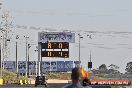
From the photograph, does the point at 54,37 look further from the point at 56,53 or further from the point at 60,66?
the point at 60,66

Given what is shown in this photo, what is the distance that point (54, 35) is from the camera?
77188mm

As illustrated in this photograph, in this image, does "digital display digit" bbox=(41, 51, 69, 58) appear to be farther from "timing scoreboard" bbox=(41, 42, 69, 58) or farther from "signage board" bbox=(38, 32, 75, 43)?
"signage board" bbox=(38, 32, 75, 43)

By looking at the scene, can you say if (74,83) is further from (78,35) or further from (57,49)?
(78,35)

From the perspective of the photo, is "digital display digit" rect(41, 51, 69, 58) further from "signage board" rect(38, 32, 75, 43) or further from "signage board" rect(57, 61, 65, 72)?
"signage board" rect(57, 61, 65, 72)

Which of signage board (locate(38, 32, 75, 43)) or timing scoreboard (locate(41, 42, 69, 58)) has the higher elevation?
signage board (locate(38, 32, 75, 43))

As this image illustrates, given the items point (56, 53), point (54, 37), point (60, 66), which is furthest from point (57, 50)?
point (60, 66)

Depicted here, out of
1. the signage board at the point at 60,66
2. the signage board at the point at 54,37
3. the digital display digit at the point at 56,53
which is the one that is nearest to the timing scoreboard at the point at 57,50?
the digital display digit at the point at 56,53

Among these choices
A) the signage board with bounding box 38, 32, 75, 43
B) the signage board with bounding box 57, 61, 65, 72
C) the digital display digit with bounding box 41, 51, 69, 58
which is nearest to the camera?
the digital display digit with bounding box 41, 51, 69, 58

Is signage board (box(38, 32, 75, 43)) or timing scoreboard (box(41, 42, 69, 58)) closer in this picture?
timing scoreboard (box(41, 42, 69, 58))

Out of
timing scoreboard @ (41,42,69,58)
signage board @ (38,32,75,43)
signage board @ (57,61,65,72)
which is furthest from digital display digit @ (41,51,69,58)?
signage board @ (57,61,65,72)

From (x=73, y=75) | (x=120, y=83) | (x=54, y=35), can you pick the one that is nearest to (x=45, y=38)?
(x=54, y=35)

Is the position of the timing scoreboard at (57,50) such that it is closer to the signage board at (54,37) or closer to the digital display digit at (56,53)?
the digital display digit at (56,53)

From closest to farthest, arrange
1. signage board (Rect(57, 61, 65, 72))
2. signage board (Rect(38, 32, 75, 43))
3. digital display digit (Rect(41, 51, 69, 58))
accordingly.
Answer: digital display digit (Rect(41, 51, 69, 58)) < signage board (Rect(38, 32, 75, 43)) < signage board (Rect(57, 61, 65, 72))

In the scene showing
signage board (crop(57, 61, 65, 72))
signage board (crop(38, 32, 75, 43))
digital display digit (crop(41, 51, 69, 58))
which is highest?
signage board (crop(38, 32, 75, 43))
